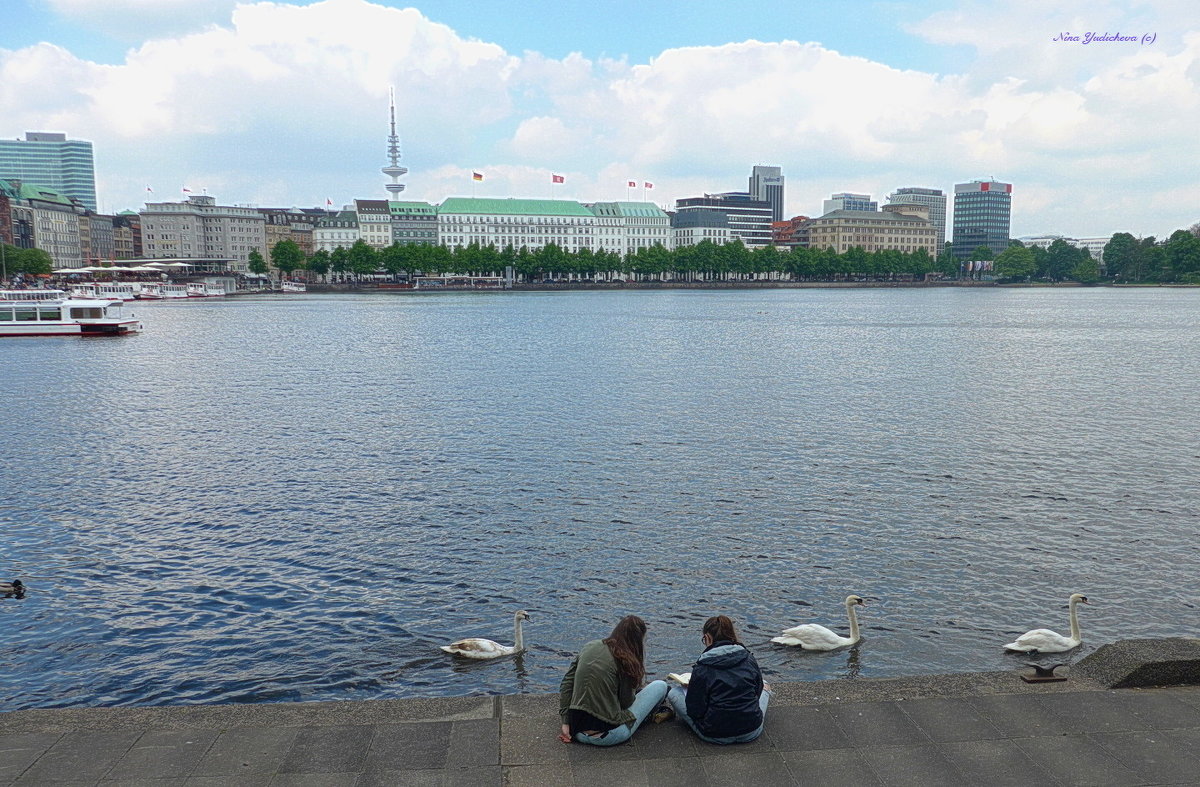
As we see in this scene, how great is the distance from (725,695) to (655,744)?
0.89m

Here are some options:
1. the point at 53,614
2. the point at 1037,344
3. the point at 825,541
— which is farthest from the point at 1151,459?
the point at 1037,344

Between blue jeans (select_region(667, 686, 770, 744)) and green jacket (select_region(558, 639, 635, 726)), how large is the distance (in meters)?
0.48

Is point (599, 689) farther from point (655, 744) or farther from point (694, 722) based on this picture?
point (694, 722)

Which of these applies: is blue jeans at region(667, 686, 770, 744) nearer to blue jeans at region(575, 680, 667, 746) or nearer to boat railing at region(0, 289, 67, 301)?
blue jeans at region(575, 680, 667, 746)

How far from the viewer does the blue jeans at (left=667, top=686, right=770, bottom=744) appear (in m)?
8.55

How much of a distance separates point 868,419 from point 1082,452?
8.13 metres

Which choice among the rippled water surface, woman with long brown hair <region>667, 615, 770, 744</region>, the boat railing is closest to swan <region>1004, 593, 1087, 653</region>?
the rippled water surface

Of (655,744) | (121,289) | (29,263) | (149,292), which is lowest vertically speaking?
(655,744)

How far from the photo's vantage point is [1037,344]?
71.8 meters

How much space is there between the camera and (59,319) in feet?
280

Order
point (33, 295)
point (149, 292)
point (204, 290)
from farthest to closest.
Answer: point (204, 290) < point (149, 292) < point (33, 295)

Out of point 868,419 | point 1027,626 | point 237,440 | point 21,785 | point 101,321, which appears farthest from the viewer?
point 101,321

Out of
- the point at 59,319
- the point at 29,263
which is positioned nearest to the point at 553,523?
the point at 59,319

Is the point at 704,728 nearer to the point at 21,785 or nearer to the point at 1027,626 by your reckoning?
the point at 21,785
